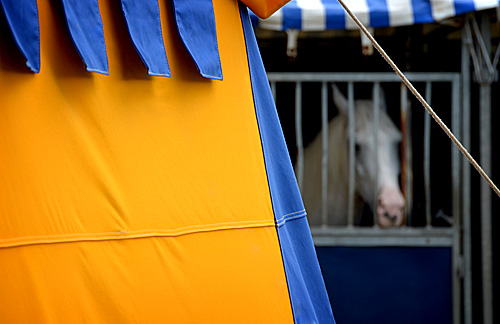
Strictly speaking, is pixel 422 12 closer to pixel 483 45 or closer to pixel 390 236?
pixel 483 45

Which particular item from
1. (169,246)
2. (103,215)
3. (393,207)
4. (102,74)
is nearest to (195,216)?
(169,246)

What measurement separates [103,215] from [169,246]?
0.21 metres

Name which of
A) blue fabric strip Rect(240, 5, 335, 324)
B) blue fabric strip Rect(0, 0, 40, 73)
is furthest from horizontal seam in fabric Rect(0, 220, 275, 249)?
blue fabric strip Rect(0, 0, 40, 73)

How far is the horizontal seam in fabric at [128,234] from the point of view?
149 centimetres

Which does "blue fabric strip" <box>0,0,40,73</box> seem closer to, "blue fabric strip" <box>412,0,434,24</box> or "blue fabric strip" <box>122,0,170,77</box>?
"blue fabric strip" <box>122,0,170,77</box>

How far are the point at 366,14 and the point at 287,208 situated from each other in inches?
63.9

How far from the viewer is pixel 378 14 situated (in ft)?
10.6

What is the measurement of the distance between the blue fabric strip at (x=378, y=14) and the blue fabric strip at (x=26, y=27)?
2160 mm

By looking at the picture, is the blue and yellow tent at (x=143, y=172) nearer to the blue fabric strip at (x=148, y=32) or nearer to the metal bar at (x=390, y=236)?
the blue fabric strip at (x=148, y=32)

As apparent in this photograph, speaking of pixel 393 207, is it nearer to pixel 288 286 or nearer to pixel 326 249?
pixel 326 249

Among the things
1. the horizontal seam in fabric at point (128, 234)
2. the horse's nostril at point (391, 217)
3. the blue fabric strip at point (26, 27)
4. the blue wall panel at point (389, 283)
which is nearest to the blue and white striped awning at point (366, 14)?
the horse's nostril at point (391, 217)

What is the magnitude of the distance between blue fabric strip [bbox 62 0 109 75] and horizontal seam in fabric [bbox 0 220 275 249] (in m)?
0.43

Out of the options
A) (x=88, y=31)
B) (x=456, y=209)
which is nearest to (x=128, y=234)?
(x=88, y=31)

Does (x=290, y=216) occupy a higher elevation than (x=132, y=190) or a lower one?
lower
